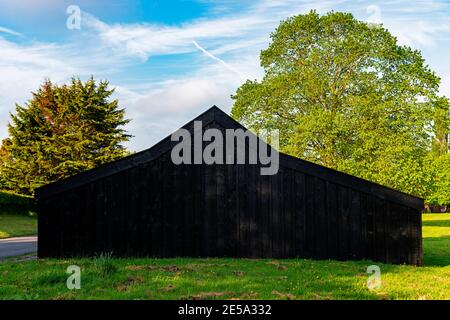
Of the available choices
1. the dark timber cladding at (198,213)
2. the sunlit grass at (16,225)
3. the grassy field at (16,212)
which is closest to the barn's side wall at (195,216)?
the dark timber cladding at (198,213)

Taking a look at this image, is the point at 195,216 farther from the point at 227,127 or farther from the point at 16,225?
the point at 16,225

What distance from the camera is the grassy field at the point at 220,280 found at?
Answer: 8484 millimetres

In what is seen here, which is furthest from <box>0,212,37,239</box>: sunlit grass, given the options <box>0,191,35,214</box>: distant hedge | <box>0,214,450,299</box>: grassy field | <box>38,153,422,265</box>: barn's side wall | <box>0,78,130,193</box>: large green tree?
<box>0,214,450,299</box>: grassy field

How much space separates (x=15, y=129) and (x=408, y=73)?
42.2 meters

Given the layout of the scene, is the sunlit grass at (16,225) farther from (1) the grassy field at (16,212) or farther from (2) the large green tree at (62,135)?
(2) the large green tree at (62,135)

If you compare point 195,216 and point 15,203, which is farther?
point 15,203

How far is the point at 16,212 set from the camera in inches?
1576

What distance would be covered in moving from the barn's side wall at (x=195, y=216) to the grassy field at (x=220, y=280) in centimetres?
116

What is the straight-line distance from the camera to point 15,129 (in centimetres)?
4941

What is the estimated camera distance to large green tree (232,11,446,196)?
26.2 m

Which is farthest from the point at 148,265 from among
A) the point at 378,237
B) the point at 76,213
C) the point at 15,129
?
the point at 15,129

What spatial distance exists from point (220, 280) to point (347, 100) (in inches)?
832

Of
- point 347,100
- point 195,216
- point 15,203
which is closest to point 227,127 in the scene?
point 195,216
